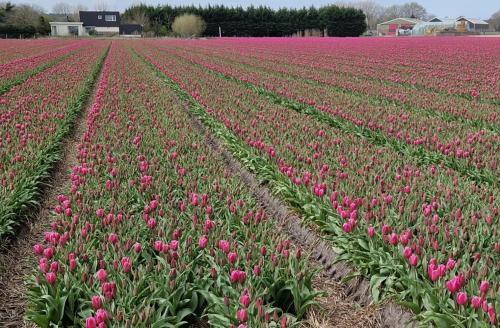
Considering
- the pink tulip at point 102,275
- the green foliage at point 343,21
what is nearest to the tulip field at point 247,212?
the pink tulip at point 102,275

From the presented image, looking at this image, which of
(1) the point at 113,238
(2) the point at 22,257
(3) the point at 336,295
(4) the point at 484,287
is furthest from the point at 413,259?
(2) the point at 22,257

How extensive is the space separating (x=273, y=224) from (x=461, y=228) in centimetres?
193

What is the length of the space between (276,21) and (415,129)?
95.1 metres

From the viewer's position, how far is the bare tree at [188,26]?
94375 millimetres

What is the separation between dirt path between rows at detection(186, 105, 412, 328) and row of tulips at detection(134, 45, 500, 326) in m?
0.13

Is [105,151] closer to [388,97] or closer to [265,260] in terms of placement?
[265,260]

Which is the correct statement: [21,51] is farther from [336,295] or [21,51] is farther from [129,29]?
[129,29]

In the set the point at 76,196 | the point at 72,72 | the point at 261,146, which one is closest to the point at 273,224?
the point at 76,196

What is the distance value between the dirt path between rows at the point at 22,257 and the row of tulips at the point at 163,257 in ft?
0.92

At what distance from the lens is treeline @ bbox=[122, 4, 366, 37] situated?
9700 centimetres

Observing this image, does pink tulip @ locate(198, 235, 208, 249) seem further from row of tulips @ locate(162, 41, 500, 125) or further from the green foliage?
the green foliage

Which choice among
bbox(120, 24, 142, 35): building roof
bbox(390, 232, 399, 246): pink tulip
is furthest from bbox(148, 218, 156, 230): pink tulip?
bbox(120, 24, 142, 35): building roof

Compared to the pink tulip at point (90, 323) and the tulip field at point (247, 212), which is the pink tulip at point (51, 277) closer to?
the tulip field at point (247, 212)

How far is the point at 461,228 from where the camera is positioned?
4.80 metres
